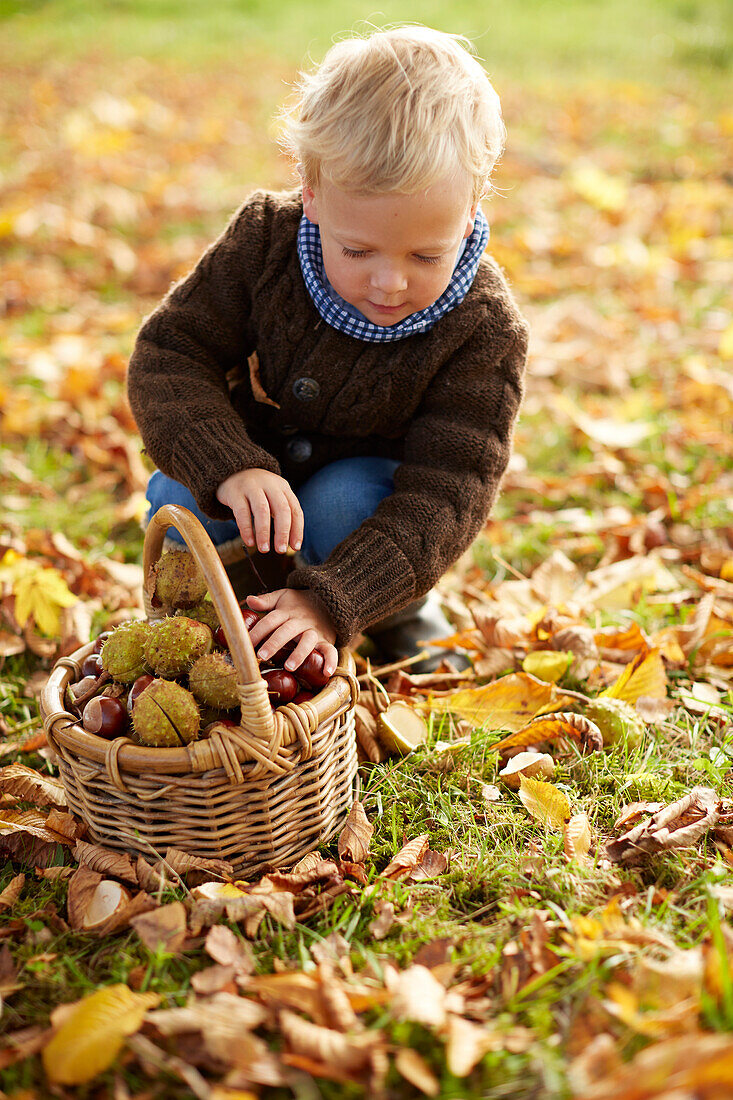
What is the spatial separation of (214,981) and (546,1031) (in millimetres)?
498

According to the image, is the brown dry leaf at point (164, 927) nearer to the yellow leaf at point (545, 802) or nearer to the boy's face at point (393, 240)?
the yellow leaf at point (545, 802)

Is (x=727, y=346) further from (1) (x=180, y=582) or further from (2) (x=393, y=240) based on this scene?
Answer: (1) (x=180, y=582)

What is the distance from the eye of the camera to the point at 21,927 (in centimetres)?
159

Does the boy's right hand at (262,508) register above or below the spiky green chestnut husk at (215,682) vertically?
above

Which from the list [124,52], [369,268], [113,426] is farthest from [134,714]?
[124,52]

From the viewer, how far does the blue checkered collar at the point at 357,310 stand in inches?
77.5

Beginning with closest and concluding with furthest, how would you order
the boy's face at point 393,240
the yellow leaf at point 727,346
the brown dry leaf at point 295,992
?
the brown dry leaf at point 295,992
the boy's face at point 393,240
the yellow leaf at point 727,346

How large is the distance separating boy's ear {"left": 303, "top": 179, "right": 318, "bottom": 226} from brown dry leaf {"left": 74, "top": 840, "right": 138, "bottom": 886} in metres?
1.26

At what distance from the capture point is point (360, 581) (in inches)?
71.5

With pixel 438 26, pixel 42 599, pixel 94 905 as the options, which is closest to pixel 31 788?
pixel 94 905

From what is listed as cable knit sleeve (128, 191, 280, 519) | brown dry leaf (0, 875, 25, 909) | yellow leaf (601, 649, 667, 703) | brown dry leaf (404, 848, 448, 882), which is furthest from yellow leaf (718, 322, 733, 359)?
brown dry leaf (0, 875, 25, 909)

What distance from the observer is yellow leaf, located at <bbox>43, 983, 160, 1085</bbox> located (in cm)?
128

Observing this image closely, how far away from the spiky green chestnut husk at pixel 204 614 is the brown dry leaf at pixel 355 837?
1.51 ft

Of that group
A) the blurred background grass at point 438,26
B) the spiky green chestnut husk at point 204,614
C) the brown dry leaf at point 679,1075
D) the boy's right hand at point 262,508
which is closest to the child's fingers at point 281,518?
the boy's right hand at point 262,508
